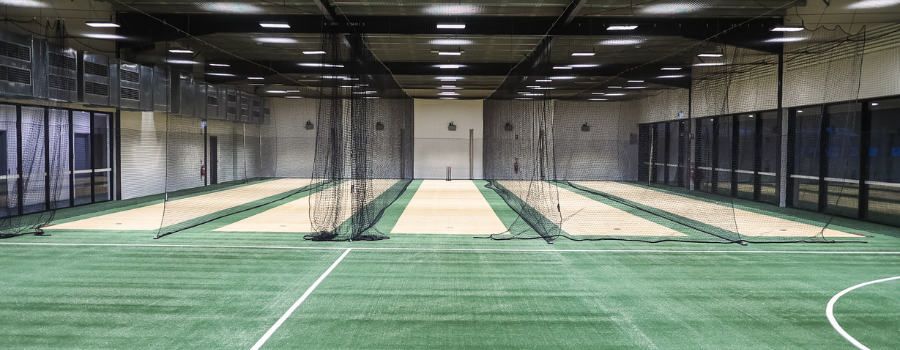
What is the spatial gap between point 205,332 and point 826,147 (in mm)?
10401

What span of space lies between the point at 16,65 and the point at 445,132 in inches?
584

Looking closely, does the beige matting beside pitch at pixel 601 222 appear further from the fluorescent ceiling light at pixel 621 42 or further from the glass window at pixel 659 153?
the glass window at pixel 659 153

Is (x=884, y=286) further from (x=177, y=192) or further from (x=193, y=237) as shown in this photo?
(x=177, y=192)

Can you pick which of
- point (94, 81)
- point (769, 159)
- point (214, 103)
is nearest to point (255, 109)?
point (214, 103)

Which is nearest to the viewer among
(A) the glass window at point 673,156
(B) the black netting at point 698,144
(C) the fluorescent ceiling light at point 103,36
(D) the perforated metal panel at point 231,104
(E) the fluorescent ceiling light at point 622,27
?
(B) the black netting at point 698,144

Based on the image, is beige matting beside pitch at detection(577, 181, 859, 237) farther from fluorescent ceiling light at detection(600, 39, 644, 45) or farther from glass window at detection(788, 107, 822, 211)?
fluorescent ceiling light at detection(600, 39, 644, 45)

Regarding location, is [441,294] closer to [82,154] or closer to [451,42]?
[451,42]

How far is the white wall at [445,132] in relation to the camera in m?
21.6

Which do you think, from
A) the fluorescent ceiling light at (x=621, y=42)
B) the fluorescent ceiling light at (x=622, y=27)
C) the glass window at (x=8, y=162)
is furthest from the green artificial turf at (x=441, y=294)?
the fluorescent ceiling light at (x=621, y=42)

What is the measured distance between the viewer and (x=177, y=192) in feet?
44.4

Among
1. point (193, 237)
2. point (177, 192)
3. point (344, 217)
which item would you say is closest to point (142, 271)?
point (193, 237)

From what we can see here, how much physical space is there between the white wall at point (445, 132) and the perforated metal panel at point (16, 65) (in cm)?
1417

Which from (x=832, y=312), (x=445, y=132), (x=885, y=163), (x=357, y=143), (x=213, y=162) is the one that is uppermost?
(x=445, y=132)

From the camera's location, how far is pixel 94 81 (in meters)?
9.71
